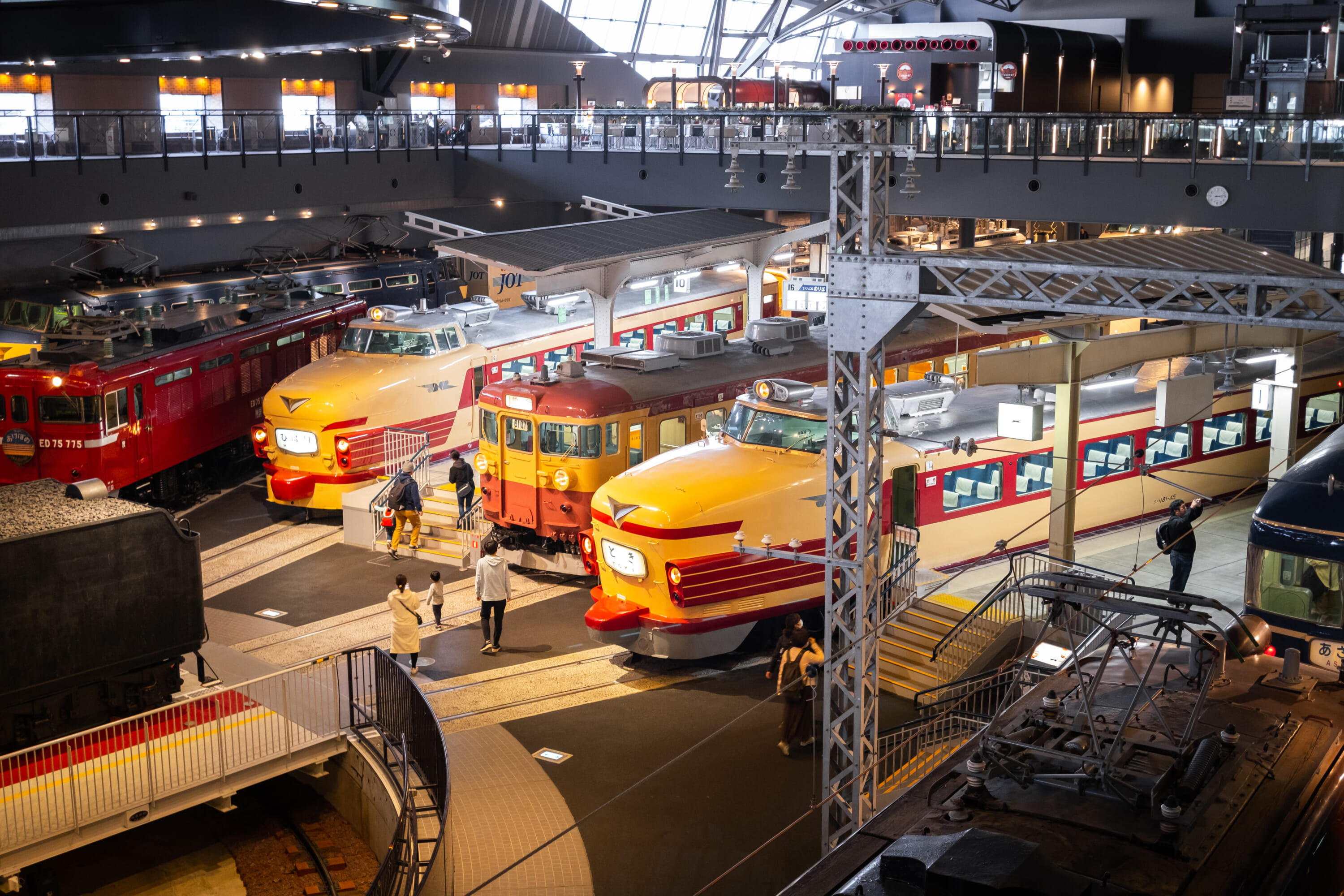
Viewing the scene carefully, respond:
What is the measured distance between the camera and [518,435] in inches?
777

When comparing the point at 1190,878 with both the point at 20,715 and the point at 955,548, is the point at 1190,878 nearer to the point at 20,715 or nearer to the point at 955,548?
the point at 20,715

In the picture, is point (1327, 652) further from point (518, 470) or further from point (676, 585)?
point (518, 470)

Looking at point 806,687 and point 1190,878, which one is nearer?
point 1190,878

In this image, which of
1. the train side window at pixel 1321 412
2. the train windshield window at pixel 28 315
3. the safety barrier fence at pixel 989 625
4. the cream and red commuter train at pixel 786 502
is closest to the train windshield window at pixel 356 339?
the train windshield window at pixel 28 315

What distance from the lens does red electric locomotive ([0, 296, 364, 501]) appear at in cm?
2073

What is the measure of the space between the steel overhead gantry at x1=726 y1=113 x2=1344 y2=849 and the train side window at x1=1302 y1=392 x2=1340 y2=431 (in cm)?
1159

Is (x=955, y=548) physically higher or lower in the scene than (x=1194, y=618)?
lower

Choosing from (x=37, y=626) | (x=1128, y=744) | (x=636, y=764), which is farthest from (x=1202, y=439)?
(x=37, y=626)

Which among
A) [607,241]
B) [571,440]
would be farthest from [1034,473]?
[607,241]

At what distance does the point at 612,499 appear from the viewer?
16578 millimetres

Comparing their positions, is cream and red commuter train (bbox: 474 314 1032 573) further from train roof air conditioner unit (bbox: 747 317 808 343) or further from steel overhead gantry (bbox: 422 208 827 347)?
steel overhead gantry (bbox: 422 208 827 347)

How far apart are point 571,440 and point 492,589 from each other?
2.91 metres

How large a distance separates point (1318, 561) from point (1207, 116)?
12652 millimetres

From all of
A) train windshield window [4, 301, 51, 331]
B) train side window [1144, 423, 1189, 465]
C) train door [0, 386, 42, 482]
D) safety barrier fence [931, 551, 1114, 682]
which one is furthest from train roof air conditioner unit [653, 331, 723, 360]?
train windshield window [4, 301, 51, 331]
